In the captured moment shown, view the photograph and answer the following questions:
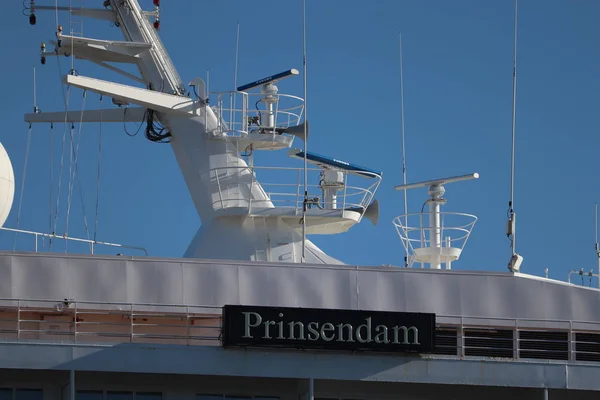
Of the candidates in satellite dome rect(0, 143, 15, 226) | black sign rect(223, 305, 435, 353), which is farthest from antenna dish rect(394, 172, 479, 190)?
satellite dome rect(0, 143, 15, 226)

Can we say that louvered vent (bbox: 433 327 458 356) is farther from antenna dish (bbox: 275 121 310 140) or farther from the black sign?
antenna dish (bbox: 275 121 310 140)

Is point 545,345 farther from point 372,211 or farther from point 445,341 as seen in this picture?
point 372,211

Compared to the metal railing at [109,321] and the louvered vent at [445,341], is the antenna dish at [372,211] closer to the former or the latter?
the louvered vent at [445,341]

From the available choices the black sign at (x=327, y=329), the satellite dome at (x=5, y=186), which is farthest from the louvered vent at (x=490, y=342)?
the satellite dome at (x=5, y=186)

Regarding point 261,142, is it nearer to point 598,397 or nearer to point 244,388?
point 244,388

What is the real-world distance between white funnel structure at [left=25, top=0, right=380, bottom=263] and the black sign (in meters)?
7.05

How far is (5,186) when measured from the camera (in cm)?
4075

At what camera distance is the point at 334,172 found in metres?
44.3

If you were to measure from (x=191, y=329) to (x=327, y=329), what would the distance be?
3525mm

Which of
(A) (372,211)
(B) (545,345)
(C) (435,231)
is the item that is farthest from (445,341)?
(A) (372,211)

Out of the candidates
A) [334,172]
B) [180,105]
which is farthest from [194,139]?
[334,172]

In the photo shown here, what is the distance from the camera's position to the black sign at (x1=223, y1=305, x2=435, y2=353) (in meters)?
36.2

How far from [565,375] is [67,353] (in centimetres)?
1131

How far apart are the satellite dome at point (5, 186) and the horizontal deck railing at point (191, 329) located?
12.9 feet
